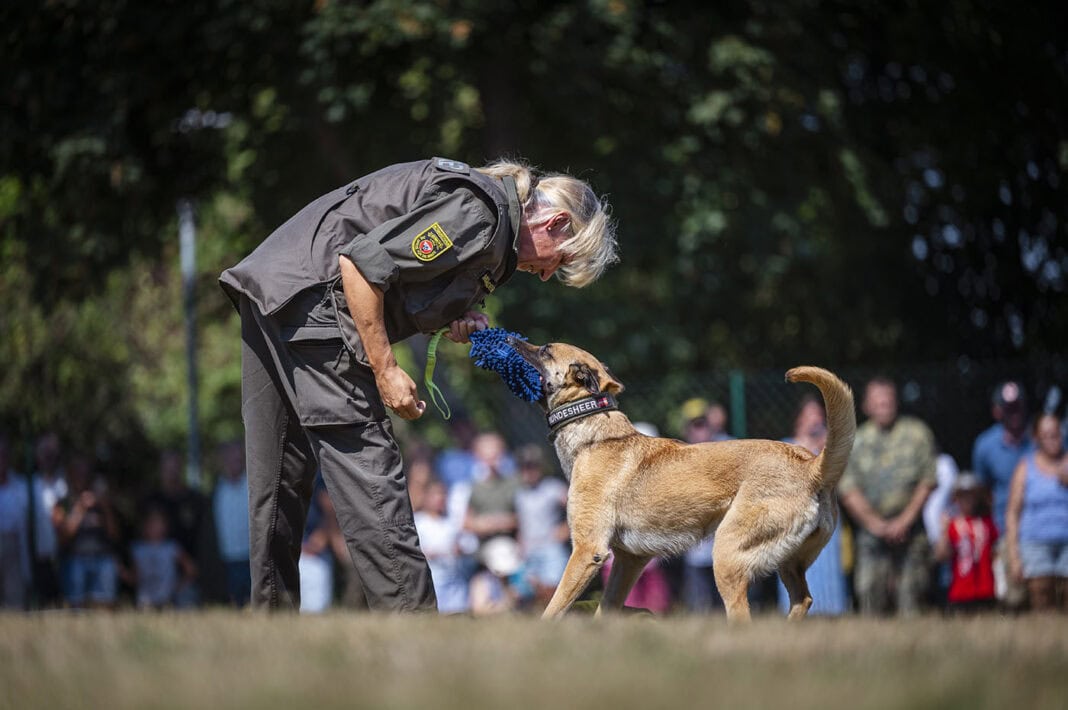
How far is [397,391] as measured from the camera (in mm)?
3881

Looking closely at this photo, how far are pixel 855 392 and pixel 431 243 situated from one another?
627cm

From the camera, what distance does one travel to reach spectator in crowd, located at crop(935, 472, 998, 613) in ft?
27.1

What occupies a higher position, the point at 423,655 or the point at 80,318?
the point at 80,318

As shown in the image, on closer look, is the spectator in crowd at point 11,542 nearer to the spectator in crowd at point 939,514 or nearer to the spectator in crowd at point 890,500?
the spectator in crowd at point 890,500

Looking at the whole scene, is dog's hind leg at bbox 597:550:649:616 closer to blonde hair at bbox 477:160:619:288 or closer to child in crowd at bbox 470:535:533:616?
blonde hair at bbox 477:160:619:288

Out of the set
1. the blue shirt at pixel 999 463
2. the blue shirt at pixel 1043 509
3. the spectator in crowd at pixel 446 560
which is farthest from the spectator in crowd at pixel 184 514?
the blue shirt at pixel 1043 509

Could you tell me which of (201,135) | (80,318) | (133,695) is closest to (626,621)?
(133,695)

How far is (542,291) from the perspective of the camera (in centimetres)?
1444

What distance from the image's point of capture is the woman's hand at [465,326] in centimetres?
438

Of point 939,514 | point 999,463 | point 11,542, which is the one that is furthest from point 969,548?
point 11,542

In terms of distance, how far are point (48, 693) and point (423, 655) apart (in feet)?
2.57

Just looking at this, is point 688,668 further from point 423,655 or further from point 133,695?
point 133,695

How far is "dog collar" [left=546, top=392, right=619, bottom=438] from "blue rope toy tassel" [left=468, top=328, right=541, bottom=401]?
0.38ft

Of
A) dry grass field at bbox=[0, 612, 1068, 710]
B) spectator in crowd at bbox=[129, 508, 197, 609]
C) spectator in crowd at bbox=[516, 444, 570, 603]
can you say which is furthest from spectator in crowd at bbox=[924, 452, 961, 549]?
spectator in crowd at bbox=[129, 508, 197, 609]
